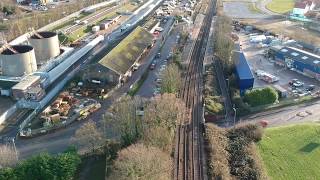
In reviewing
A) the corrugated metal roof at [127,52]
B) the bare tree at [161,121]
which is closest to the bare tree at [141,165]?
the bare tree at [161,121]

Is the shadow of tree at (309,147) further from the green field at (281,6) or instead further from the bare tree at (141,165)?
the green field at (281,6)

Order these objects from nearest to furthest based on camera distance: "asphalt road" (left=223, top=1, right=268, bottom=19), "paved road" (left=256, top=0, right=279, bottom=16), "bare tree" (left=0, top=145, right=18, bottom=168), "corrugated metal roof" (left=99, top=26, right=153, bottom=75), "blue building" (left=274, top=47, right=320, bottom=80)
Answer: "bare tree" (left=0, top=145, right=18, bottom=168) → "corrugated metal roof" (left=99, top=26, right=153, bottom=75) → "blue building" (left=274, top=47, right=320, bottom=80) → "asphalt road" (left=223, top=1, right=268, bottom=19) → "paved road" (left=256, top=0, right=279, bottom=16)

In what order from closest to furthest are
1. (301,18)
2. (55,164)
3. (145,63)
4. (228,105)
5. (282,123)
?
(55,164) < (282,123) < (228,105) < (145,63) < (301,18)

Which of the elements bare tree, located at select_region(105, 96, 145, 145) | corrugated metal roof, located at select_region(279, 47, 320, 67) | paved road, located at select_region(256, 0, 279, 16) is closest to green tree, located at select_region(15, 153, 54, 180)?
bare tree, located at select_region(105, 96, 145, 145)

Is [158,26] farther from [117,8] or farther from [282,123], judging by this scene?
[282,123]

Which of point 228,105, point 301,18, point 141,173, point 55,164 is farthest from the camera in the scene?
point 301,18

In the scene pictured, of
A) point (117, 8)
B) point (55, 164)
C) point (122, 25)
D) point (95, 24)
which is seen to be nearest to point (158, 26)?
point (122, 25)

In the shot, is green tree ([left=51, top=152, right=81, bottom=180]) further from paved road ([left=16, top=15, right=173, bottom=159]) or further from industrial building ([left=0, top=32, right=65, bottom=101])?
industrial building ([left=0, top=32, right=65, bottom=101])
